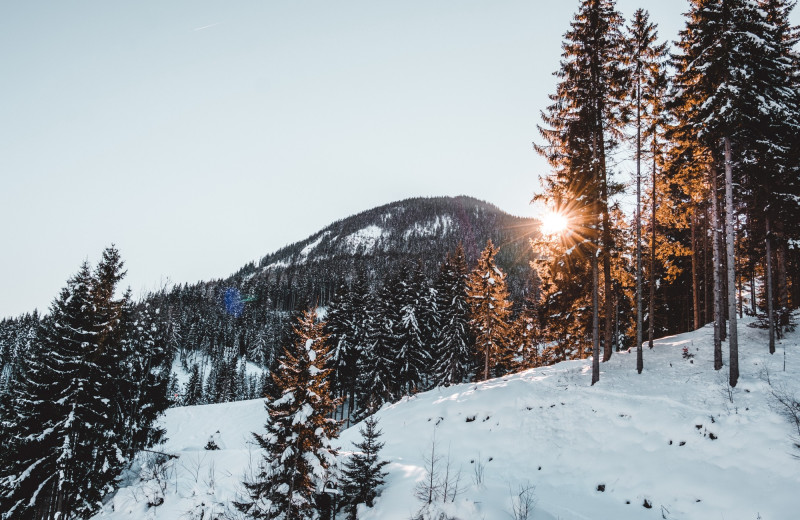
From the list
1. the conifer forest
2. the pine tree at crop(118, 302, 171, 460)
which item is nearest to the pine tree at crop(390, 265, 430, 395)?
the conifer forest

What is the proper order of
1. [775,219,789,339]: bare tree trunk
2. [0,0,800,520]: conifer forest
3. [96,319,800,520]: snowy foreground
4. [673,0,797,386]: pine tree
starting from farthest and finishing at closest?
[775,219,789,339]: bare tree trunk → [673,0,797,386]: pine tree → [0,0,800,520]: conifer forest → [96,319,800,520]: snowy foreground

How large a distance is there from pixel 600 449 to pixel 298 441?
9.75 metres

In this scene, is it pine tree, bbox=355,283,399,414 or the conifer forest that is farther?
pine tree, bbox=355,283,399,414

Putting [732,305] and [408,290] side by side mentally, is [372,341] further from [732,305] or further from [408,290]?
[732,305]

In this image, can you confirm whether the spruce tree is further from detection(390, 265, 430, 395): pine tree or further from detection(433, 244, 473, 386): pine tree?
detection(433, 244, 473, 386): pine tree

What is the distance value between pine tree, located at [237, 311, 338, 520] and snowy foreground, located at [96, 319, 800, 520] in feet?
6.22

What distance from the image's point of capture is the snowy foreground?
9.52 meters

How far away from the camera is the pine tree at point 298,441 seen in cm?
1186

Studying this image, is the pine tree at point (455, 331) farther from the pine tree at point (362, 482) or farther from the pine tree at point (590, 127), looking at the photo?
the pine tree at point (362, 482)

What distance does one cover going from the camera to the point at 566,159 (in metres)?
16.6

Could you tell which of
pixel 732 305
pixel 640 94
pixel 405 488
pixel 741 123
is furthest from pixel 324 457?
pixel 640 94

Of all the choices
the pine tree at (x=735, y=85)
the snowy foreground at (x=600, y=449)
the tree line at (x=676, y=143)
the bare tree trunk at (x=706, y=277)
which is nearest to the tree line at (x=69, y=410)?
the snowy foreground at (x=600, y=449)

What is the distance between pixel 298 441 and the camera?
1227cm

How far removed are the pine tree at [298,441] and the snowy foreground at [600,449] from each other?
1894 mm
